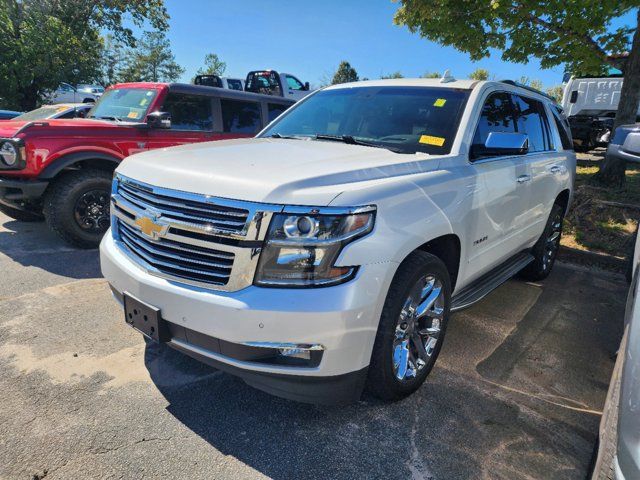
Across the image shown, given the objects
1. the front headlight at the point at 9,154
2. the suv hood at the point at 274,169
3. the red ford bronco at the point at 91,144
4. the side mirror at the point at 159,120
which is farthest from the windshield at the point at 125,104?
the suv hood at the point at 274,169

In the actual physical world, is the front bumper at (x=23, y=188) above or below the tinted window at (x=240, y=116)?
below

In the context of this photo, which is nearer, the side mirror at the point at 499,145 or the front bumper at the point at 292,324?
the front bumper at the point at 292,324

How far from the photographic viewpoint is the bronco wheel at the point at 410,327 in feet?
7.31

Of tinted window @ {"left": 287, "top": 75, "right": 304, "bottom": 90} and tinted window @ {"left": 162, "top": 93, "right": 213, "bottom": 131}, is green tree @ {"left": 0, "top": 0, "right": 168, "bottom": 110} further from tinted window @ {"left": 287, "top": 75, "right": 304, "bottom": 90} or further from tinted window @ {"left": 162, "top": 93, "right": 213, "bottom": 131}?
tinted window @ {"left": 162, "top": 93, "right": 213, "bottom": 131}

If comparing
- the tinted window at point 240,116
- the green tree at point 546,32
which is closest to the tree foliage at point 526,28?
the green tree at point 546,32

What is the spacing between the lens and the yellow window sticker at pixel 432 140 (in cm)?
290

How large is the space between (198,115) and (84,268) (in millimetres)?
2745

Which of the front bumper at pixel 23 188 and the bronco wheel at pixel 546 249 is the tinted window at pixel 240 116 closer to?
the front bumper at pixel 23 188

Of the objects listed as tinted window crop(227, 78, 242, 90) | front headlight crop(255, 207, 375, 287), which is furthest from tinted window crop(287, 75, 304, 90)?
front headlight crop(255, 207, 375, 287)

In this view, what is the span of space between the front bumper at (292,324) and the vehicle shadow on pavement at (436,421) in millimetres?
337

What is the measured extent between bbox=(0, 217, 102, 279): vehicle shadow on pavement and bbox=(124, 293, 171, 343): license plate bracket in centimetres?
235

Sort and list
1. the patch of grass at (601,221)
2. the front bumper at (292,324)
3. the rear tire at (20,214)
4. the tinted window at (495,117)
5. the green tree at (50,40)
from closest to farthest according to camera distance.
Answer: the front bumper at (292,324) < the tinted window at (495,117) < the rear tire at (20,214) < the patch of grass at (601,221) < the green tree at (50,40)

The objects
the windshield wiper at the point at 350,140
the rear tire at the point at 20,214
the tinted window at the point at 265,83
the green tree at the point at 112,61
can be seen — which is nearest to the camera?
the windshield wiper at the point at 350,140

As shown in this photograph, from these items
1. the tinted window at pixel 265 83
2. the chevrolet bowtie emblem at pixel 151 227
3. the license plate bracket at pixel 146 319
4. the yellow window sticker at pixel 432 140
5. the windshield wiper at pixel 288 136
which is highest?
the tinted window at pixel 265 83
